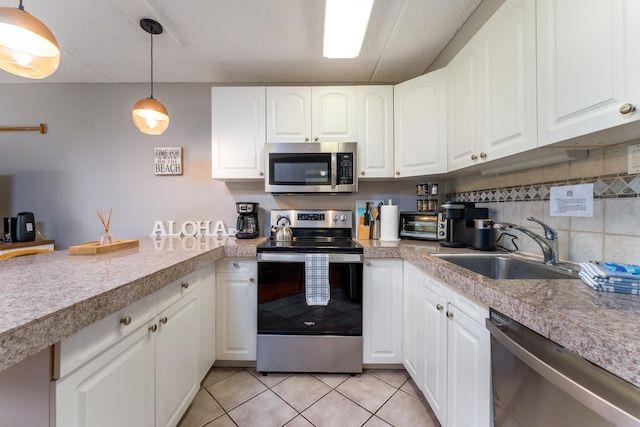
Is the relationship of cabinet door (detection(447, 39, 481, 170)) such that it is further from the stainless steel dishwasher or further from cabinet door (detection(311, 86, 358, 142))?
the stainless steel dishwasher

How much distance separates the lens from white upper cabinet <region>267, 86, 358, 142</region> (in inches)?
78.3

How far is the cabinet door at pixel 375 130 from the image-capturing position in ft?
6.52

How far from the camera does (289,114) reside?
2.00 metres

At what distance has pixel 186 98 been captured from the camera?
234cm

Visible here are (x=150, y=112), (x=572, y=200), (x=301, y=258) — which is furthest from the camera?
(x=301, y=258)

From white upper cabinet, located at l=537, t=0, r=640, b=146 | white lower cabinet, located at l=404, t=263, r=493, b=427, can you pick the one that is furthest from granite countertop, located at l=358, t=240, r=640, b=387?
white upper cabinet, located at l=537, t=0, r=640, b=146

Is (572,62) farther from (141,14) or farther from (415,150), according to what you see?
(141,14)

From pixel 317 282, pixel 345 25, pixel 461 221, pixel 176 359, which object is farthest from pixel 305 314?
pixel 345 25

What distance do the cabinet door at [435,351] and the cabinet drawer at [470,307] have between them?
0.09 metres

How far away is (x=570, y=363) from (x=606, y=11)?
100 centimetres

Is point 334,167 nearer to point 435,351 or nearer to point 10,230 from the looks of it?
point 435,351

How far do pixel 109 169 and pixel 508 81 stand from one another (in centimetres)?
319

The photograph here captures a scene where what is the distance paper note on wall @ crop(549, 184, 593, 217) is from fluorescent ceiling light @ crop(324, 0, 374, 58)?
52.0 inches

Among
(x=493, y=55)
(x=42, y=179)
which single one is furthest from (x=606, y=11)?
(x=42, y=179)
